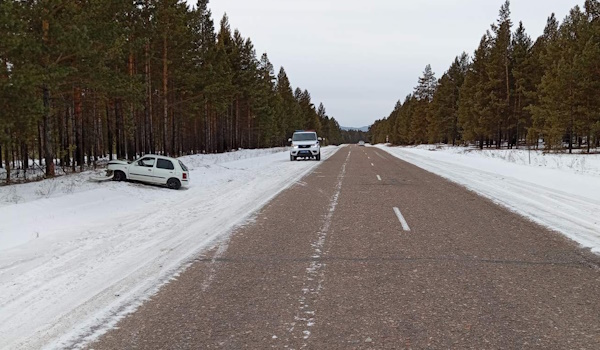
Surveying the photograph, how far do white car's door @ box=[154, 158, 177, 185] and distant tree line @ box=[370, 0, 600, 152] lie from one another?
92.2ft

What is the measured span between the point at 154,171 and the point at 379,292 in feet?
38.1

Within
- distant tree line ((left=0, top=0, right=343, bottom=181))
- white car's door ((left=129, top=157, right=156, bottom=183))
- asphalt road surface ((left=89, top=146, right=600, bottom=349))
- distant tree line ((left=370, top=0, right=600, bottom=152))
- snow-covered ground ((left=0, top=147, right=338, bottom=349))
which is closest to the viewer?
asphalt road surface ((left=89, top=146, right=600, bottom=349))

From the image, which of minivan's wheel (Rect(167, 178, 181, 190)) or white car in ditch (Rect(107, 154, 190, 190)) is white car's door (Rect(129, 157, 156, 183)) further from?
minivan's wheel (Rect(167, 178, 181, 190))

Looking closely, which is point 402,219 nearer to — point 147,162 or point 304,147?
point 147,162

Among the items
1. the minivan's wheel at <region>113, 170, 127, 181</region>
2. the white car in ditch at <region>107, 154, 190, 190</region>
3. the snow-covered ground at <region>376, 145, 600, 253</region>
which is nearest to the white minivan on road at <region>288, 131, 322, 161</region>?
the snow-covered ground at <region>376, 145, 600, 253</region>

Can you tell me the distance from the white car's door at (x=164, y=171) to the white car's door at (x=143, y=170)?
177 millimetres

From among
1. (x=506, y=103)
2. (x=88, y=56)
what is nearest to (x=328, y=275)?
(x=88, y=56)

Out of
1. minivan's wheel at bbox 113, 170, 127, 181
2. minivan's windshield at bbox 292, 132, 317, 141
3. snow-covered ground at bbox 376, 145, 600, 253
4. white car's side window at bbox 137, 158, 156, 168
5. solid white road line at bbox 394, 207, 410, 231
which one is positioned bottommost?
solid white road line at bbox 394, 207, 410, 231

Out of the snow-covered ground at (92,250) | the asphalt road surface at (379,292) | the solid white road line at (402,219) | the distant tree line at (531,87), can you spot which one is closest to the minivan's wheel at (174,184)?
the snow-covered ground at (92,250)

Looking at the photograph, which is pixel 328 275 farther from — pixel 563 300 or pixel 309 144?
pixel 309 144

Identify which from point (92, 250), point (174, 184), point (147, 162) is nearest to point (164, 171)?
point (174, 184)

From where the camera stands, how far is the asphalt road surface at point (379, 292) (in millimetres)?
3365

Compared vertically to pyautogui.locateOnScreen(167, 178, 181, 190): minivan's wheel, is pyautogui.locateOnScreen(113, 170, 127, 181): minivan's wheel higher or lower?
higher

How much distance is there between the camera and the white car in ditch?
554 inches
